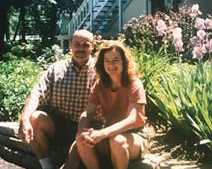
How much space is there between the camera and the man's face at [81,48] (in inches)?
199

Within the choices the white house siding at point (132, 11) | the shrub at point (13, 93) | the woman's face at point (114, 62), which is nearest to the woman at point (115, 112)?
the woman's face at point (114, 62)

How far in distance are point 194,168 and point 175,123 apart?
37.0 inches

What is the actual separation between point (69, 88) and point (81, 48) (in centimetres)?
45

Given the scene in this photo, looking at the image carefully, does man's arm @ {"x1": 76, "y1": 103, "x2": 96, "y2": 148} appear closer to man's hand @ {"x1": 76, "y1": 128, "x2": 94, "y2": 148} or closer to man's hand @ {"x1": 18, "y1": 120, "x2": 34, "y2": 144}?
man's hand @ {"x1": 76, "y1": 128, "x2": 94, "y2": 148}

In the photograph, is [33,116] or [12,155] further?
[12,155]

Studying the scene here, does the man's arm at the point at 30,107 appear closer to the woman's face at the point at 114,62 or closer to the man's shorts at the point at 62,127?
the man's shorts at the point at 62,127

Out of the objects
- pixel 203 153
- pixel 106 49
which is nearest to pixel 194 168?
pixel 203 153

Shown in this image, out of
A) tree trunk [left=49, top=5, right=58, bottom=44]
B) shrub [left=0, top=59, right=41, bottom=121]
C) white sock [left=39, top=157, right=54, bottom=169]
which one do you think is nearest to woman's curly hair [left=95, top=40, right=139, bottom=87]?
white sock [left=39, top=157, right=54, bottom=169]

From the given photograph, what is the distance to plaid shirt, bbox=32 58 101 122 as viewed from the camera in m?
5.24

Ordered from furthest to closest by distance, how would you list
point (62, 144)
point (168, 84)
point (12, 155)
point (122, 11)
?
point (122, 11)
point (12, 155)
point (168, 84)
point (62, 144)

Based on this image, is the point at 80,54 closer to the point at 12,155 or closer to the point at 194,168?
the point at 194,168

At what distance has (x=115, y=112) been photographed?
470 cm

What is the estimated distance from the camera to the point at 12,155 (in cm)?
654

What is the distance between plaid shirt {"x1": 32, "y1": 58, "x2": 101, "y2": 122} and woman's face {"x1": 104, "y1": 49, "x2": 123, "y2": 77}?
0.62m
